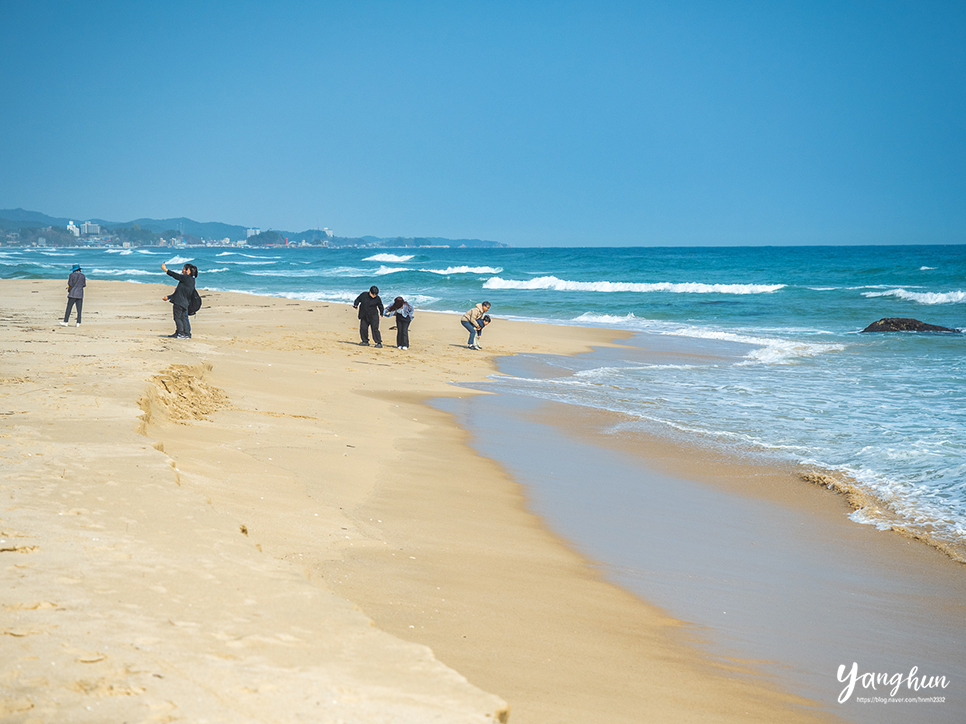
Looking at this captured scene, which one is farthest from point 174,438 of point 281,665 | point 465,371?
point 465,371

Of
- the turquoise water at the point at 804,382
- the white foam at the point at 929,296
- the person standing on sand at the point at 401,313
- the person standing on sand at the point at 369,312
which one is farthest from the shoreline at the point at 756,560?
the white foam at the point at 929,296

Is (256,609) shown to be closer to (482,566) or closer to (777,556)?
(482,566)

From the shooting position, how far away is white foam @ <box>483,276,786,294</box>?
4322 centimetres

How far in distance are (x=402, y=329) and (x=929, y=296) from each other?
29276 millimetres

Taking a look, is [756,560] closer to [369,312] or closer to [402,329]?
[402,329]

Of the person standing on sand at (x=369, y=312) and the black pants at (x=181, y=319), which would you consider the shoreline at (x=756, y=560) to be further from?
the person standing on sand at (x=369, y=312)

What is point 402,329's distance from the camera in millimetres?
16188

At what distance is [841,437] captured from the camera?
895 centimetres

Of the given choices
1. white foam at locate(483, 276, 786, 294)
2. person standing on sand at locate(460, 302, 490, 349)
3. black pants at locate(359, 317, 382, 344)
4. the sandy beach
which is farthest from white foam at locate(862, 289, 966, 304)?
the sandy beach

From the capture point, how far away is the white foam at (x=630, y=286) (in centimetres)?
4322

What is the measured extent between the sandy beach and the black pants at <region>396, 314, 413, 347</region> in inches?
302

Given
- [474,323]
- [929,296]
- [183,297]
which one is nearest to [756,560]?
[183,297]

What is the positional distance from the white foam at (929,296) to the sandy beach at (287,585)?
33071 millimetres

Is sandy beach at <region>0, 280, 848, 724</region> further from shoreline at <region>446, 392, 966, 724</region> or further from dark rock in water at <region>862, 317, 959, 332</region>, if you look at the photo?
dark rock in water at <region>862, 317, 959, 332</region>
